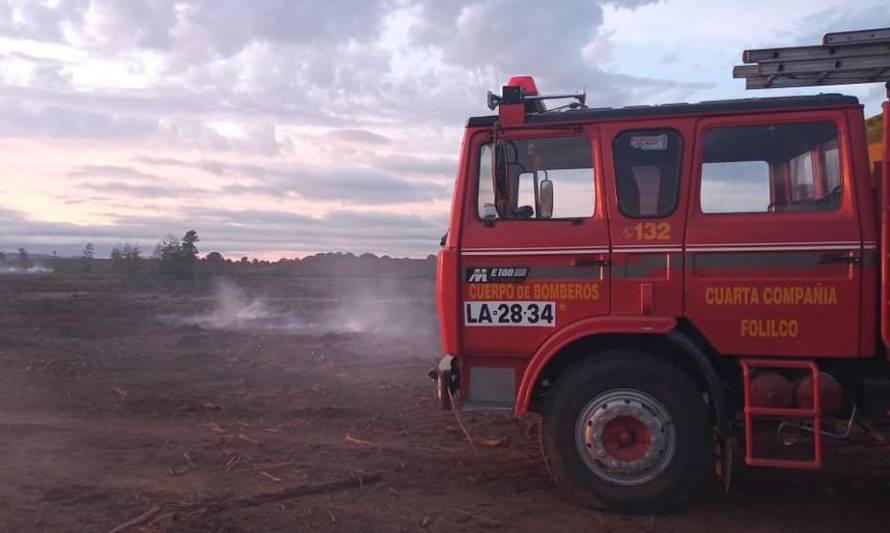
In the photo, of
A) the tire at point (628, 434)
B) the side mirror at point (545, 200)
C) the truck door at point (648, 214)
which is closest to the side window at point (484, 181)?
the side mirror at point (545, 200)

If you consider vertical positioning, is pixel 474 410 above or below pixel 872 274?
below

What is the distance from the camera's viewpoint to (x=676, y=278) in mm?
6293

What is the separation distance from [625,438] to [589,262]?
1.32 metres

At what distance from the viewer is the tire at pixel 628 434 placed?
6.14 metres

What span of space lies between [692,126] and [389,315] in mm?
16335

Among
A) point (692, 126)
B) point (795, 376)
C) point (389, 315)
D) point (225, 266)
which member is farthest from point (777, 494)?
point (225, 266)

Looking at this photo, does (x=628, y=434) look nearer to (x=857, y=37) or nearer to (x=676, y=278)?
(x=676, y=278)

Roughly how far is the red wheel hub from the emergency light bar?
254 centimetres

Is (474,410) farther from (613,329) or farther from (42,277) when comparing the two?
(42,277)

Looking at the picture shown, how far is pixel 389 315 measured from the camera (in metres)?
22.2

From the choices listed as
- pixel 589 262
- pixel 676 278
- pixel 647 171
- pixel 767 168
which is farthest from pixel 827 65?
pixel 589 262

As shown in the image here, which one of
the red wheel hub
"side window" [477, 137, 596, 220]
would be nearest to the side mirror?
"side window" [477, 137, 596, 220]

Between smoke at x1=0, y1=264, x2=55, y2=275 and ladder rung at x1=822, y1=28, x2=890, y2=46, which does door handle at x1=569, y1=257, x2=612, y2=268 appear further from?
smoke at x1=0, y1=264, x2=55, y2=275

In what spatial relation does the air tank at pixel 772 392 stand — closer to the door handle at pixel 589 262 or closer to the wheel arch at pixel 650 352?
the wheel arch at pixel 650 352
